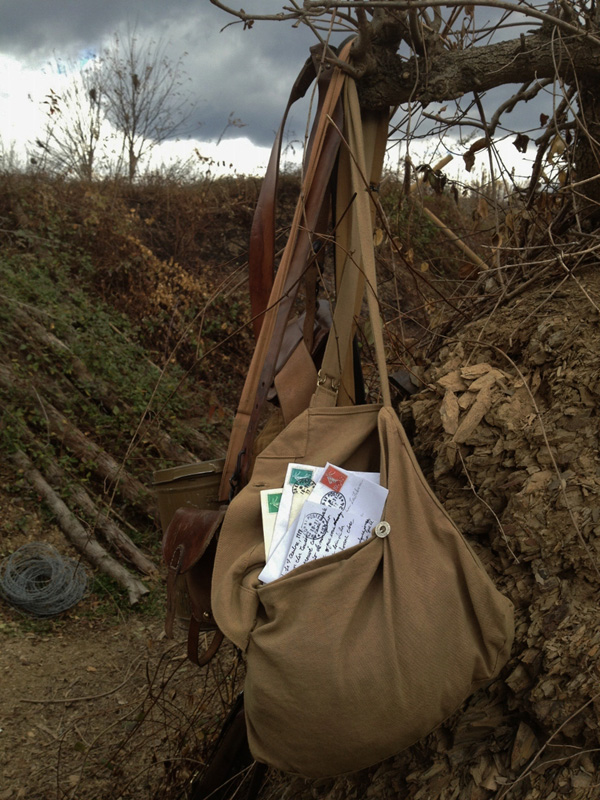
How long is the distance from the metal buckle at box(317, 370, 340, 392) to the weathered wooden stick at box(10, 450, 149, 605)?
359cm

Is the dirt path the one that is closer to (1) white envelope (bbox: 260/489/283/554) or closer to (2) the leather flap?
(2) the leather flap

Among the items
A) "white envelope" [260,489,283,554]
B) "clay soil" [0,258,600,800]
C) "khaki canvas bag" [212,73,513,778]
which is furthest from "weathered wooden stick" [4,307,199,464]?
"khaki canvas bag" [212,73,513,778]

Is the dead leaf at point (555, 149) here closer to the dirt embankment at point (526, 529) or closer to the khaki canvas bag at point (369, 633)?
the dirt embankment at point (526, 529)

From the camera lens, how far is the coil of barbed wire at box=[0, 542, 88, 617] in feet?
14.5

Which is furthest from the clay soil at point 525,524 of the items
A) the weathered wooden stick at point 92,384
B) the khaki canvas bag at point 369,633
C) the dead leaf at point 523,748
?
the weathered wooden stick at point 92,384

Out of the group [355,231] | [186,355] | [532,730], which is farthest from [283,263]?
[186,355]

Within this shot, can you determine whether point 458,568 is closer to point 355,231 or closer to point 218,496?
point 218,496

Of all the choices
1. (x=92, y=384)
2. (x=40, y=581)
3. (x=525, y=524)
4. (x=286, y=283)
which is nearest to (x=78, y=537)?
(x=40, y=581)

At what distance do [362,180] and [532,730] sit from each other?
123cm

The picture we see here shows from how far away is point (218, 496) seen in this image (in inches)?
66.5

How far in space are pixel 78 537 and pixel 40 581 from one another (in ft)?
1.60

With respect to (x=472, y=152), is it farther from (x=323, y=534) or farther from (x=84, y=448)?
(x=84, y=448)

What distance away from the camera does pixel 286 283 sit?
1.67 meters

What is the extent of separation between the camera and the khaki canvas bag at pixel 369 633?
45.1 inches
